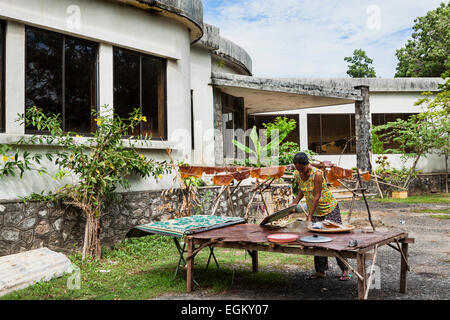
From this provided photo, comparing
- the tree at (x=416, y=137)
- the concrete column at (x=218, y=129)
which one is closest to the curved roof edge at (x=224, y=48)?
the concrete column at (x=218, y=129)

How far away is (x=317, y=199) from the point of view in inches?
210

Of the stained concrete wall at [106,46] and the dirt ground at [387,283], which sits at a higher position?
the stained concrete wall at [106,46]

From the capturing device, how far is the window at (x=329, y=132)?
62.4ft

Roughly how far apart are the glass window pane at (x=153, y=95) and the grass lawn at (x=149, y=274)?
211 cm

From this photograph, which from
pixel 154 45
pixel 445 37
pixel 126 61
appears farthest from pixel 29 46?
pixel 445 37

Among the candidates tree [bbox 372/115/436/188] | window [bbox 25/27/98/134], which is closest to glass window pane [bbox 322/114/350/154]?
tree [bbox 372/115/436/188]

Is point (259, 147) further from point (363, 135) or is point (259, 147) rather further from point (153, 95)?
point (363, 135)

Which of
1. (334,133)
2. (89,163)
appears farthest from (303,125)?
(89,163)

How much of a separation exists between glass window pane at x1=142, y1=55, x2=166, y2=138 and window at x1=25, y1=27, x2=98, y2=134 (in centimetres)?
105

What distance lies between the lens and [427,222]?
10.5 metres

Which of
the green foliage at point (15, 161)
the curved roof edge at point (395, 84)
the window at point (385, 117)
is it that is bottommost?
the green foliage at point (15, 161)

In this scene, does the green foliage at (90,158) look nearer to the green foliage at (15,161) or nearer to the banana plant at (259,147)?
the green foliage at (15,161)

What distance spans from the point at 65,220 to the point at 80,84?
7.44 feet

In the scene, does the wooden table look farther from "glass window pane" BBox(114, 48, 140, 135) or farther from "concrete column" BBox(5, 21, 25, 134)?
"glass window pane" BBox(114, 48, 140, 135)
